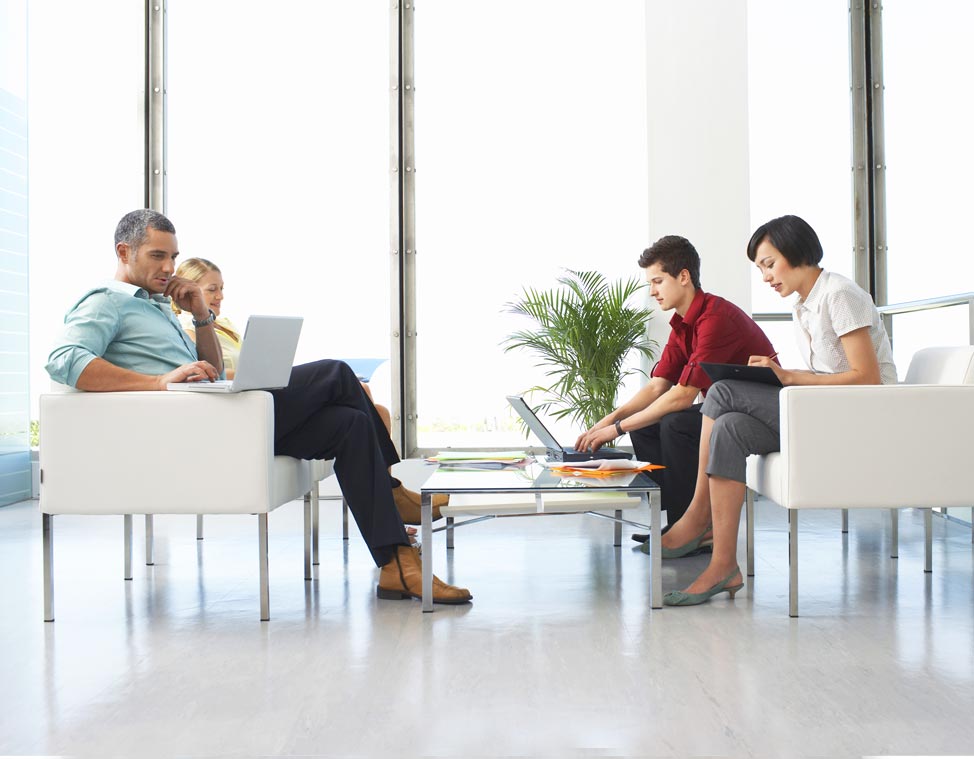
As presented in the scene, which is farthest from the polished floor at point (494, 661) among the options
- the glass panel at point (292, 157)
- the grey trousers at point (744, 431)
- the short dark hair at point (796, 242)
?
the glass panel at point (292, 157)

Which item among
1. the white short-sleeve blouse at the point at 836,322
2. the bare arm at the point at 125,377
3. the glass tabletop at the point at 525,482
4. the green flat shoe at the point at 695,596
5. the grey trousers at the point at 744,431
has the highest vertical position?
the white short-sleeve blouse at the point at 836,322

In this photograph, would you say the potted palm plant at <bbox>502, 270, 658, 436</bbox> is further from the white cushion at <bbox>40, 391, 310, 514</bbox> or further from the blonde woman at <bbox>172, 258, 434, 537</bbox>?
the white cushion at <bbox>40, 391, 310, 514</bbox>

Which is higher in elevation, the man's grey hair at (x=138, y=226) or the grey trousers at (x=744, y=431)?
the man's grey hair at (x=138, y=226)

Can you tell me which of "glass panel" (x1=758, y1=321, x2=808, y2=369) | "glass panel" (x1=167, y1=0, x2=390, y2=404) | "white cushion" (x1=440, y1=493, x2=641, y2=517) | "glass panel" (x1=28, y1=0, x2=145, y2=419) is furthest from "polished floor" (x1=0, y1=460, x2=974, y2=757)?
"glass panel" (x1=28, y1=0, x2=145, y2=419)

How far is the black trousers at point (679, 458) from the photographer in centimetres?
384

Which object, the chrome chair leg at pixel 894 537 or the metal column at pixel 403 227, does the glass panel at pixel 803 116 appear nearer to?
the metal column at pixel 403 227

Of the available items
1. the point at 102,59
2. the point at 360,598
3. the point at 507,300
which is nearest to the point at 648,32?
the point at 507,300

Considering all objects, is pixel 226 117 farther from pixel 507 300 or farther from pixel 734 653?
pixel 734 653

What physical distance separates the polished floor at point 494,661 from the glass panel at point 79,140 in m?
2.83

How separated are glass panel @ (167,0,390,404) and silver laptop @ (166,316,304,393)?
3255 mm

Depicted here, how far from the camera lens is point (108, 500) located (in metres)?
2.82

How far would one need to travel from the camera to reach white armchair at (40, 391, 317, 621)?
281 centimetres

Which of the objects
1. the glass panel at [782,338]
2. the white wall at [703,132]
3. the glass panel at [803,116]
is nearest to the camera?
the white wall at [703,132]

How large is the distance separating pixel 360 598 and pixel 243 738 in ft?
4.02
